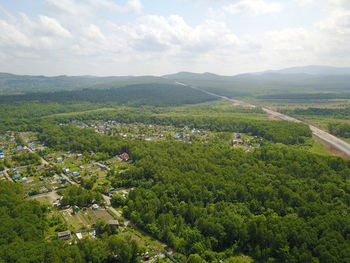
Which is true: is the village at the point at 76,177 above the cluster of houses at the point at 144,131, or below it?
below

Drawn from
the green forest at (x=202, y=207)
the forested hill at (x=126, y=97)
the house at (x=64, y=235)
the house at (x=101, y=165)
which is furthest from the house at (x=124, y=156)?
the forested hill at (x=126, y=97)

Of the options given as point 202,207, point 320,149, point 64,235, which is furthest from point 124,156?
point 320,149

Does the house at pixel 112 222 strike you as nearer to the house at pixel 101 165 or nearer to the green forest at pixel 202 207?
the green forest at pixel 202 207

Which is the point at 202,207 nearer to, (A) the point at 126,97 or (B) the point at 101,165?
(B) the point at 101,165

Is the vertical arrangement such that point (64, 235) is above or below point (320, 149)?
below

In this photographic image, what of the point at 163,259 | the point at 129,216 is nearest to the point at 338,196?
the point at 163,259

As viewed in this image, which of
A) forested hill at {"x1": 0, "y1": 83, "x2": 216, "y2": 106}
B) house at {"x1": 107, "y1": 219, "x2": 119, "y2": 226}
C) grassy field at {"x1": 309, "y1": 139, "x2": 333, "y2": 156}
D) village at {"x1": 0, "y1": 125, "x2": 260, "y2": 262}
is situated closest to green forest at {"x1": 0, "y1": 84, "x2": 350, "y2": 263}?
village at {"x1": 0, "y1": 125, "x2": 260, "y2": 262}

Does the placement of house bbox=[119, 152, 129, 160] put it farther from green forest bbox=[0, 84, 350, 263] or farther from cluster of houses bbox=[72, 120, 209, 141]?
cluster of houses bbox=[72, 120, 209, 141]

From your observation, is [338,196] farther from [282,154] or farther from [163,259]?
[163,259]
